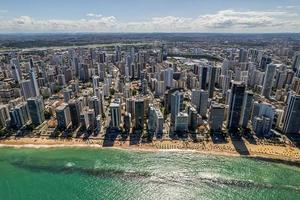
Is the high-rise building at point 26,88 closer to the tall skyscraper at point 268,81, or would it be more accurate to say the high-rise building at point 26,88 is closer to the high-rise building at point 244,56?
the tall skyscraper at point 268,81

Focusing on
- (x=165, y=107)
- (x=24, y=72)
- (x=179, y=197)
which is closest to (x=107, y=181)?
(x=179, y=197)

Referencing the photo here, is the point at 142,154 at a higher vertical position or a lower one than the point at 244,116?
lower

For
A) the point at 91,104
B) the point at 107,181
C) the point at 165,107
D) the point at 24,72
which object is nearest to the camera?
the point at 107,181

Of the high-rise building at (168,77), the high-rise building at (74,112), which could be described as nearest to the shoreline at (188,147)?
the high-rise building at (74,112)

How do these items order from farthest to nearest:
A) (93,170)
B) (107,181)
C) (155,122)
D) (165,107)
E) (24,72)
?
(24,72) < (165,107) < (155,122) < (93,170) < (107,181)

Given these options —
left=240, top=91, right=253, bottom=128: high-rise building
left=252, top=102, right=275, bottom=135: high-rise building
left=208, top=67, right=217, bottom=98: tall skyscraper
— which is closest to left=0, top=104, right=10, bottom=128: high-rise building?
left=240, top=91, right=253, bottom=128: high-rise building

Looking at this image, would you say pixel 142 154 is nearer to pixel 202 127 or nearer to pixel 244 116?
pixel 202 127
